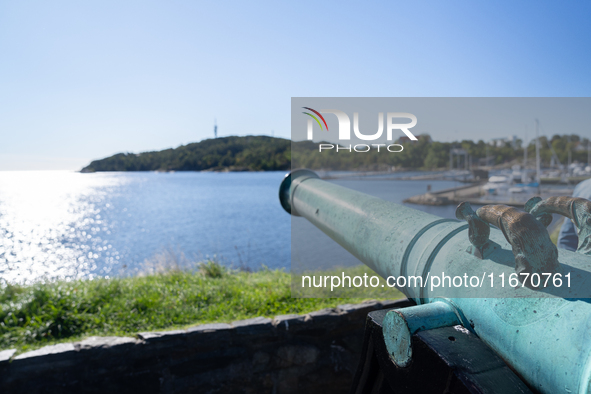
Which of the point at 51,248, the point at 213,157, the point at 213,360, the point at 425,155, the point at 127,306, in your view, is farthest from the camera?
the point at 213,157

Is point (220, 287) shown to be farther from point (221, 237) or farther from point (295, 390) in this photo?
point (221, 237)

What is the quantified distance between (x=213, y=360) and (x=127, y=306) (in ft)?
3.39

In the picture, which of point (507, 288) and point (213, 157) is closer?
point (507, 288)

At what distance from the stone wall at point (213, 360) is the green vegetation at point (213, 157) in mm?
36511

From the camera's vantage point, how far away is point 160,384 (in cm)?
293

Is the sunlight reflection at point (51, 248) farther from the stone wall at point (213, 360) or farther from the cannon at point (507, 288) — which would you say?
the cannon at point (507, 288)

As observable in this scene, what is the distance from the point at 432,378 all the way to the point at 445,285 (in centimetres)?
32

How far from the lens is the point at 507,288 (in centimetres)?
109

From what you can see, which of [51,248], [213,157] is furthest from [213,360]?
[213,157]

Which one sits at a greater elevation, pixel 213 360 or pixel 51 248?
pixel 213 360

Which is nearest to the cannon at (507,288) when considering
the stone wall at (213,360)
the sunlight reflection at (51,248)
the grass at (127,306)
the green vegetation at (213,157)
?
the stone wall at (213,360)

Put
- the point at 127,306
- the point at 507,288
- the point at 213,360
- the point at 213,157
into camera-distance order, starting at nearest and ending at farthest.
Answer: the point at 507,288, the point at 213,360, the point at 127,306, the point at 213,157

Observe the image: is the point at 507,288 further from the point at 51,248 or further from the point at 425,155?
the point at 51,248

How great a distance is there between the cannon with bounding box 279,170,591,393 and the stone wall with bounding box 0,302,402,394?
1.83 metres
